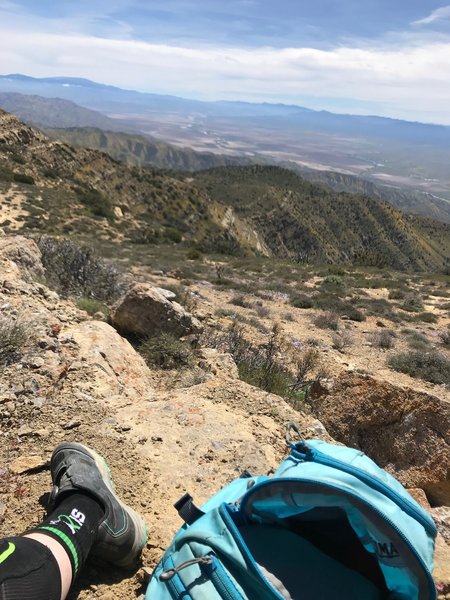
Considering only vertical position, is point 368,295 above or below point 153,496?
below

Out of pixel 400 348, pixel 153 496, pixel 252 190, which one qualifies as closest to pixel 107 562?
pixel 153 496

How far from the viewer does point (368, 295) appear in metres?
17.4

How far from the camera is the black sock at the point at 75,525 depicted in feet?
6.77

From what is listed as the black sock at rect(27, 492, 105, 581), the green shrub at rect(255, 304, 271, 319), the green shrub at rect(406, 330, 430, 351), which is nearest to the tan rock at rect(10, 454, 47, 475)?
the black sock at rect(27, 492, 105, 581)

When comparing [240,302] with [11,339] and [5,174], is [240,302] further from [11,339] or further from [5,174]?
[5,174]

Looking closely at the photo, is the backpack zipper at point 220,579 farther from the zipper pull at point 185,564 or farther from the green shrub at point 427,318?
the green shrub at point 427,318

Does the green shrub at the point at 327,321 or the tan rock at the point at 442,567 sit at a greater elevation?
the tan rock at the point at 442,567

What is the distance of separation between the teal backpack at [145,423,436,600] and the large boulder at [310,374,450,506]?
7.65 ft

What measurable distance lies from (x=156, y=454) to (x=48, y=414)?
0.91 m

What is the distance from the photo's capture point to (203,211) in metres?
48.9

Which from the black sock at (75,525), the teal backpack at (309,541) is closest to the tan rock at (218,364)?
the black sock at (75,525)

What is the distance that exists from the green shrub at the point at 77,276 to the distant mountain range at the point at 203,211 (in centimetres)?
1417

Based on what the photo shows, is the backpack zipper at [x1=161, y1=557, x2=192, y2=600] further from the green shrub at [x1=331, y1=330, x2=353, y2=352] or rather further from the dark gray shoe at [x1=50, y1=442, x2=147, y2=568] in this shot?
the green shrub at [x1=331, y1=330, x2=353, y2=352]

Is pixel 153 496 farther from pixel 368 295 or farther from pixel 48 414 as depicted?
pixel 368 295
